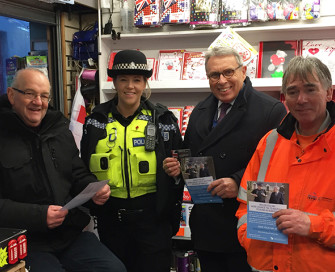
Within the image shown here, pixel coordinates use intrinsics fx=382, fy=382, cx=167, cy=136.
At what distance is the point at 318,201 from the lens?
5.01 feet

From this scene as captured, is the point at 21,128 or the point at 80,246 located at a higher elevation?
the point at 21,128

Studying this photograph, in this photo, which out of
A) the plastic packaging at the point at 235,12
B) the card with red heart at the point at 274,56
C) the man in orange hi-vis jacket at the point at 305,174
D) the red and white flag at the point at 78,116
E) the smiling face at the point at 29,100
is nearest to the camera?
the man in orange hi-vis jacket at the point at 305,174

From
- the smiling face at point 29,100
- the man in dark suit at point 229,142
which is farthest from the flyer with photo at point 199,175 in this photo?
the smiling face at point 29,100

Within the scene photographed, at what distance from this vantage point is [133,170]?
8.16 ft

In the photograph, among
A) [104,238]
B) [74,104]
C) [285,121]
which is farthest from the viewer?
[74,104]

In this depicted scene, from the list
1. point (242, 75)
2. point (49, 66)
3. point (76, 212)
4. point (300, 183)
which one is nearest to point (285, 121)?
point (300, 183)

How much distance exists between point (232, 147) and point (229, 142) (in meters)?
0.03

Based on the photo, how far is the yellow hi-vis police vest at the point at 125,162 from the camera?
249cm

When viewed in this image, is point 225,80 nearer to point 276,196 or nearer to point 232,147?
point 232,147

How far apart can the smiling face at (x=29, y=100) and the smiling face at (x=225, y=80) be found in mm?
1034

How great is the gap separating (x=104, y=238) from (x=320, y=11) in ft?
9.53

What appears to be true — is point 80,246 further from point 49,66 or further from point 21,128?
point 49,66

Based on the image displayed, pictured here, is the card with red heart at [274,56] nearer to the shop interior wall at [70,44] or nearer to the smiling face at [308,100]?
the shop interior wall at [70,44]

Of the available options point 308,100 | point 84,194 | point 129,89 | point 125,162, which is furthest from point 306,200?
point 129,89
